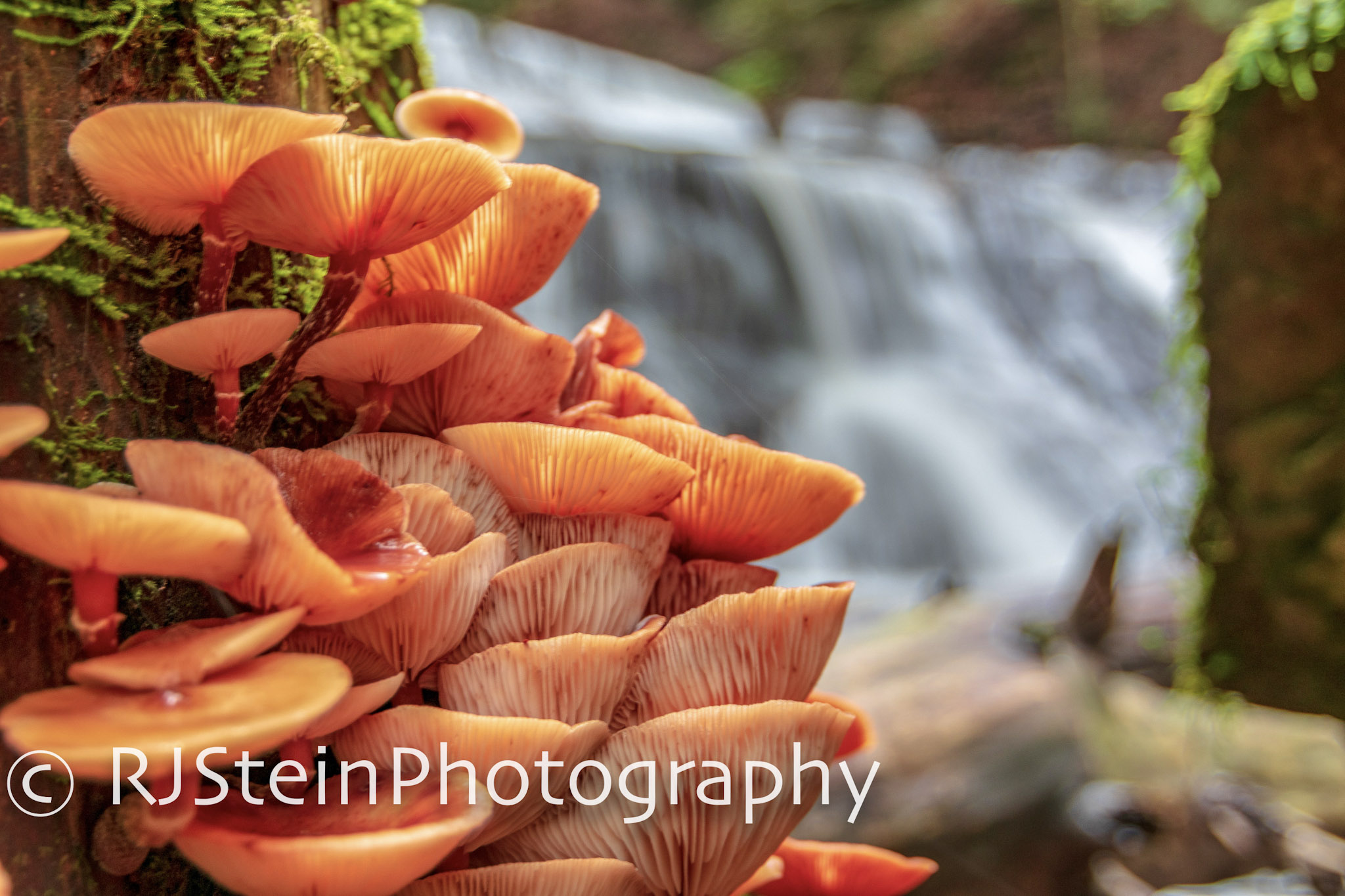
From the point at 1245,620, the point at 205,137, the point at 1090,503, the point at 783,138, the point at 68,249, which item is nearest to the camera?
the point at 205,137

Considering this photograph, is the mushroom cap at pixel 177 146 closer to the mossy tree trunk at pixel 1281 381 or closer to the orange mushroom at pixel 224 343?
the orange mushroom at pixel 224 343

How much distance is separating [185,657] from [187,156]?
1.42 feet

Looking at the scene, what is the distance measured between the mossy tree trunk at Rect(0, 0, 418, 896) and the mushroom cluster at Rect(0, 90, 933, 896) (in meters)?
0.05

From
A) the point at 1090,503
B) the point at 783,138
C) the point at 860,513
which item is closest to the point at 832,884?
the point at 860,513

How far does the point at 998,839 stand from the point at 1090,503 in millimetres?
6703

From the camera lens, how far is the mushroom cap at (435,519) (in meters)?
0.90

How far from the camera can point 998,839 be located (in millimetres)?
3072

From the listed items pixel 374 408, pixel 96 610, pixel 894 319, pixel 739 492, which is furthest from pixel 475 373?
pixel 894 319

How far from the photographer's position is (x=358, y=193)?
87 centimetres

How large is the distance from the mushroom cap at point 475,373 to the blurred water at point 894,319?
4578 mm

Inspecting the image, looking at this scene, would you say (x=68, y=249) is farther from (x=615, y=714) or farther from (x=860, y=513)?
(x=860, y=513)

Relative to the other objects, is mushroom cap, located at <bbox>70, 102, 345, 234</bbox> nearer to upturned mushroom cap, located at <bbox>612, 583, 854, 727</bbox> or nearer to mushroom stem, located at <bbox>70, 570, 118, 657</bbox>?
mushroom stem, located at <bbox>70, 570, 118, 657</bbox>

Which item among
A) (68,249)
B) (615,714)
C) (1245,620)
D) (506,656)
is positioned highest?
(68,249)

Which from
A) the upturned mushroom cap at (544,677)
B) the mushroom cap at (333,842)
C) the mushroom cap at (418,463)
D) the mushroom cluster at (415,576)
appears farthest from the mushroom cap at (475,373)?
the mushroom cap at (333,842)
